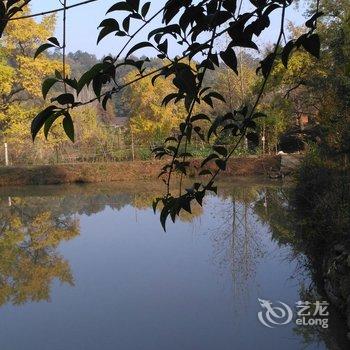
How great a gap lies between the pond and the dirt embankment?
4552 mm

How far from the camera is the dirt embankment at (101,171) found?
14023 mm

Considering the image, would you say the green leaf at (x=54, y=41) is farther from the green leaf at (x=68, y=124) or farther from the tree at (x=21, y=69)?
the tree at (x=21, y=69)

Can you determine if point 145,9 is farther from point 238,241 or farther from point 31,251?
point 31,251

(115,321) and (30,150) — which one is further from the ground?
(30,150)

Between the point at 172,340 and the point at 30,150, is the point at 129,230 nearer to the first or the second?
the point at 172,340

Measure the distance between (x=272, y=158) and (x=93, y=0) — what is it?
14.1 metres

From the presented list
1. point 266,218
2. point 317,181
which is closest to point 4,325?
point 317,181

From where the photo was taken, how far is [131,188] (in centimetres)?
1258

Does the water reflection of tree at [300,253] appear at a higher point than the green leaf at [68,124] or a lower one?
lower

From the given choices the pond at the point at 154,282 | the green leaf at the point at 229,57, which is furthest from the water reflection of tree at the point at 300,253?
the green leaf at the point at 229,57

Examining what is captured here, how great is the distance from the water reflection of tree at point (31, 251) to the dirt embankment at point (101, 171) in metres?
3.39

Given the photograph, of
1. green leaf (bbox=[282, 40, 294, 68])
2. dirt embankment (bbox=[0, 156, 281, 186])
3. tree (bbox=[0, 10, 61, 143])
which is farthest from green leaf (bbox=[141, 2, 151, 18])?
tree (bbox=[0, 10, 61, 143])

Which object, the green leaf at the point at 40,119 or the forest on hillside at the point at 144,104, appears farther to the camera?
the forest on hillside at the point at 144,104

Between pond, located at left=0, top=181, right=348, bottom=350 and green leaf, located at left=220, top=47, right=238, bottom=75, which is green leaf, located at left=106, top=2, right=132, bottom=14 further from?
pond, located at left=0, top=181, right=348, bottom=350
